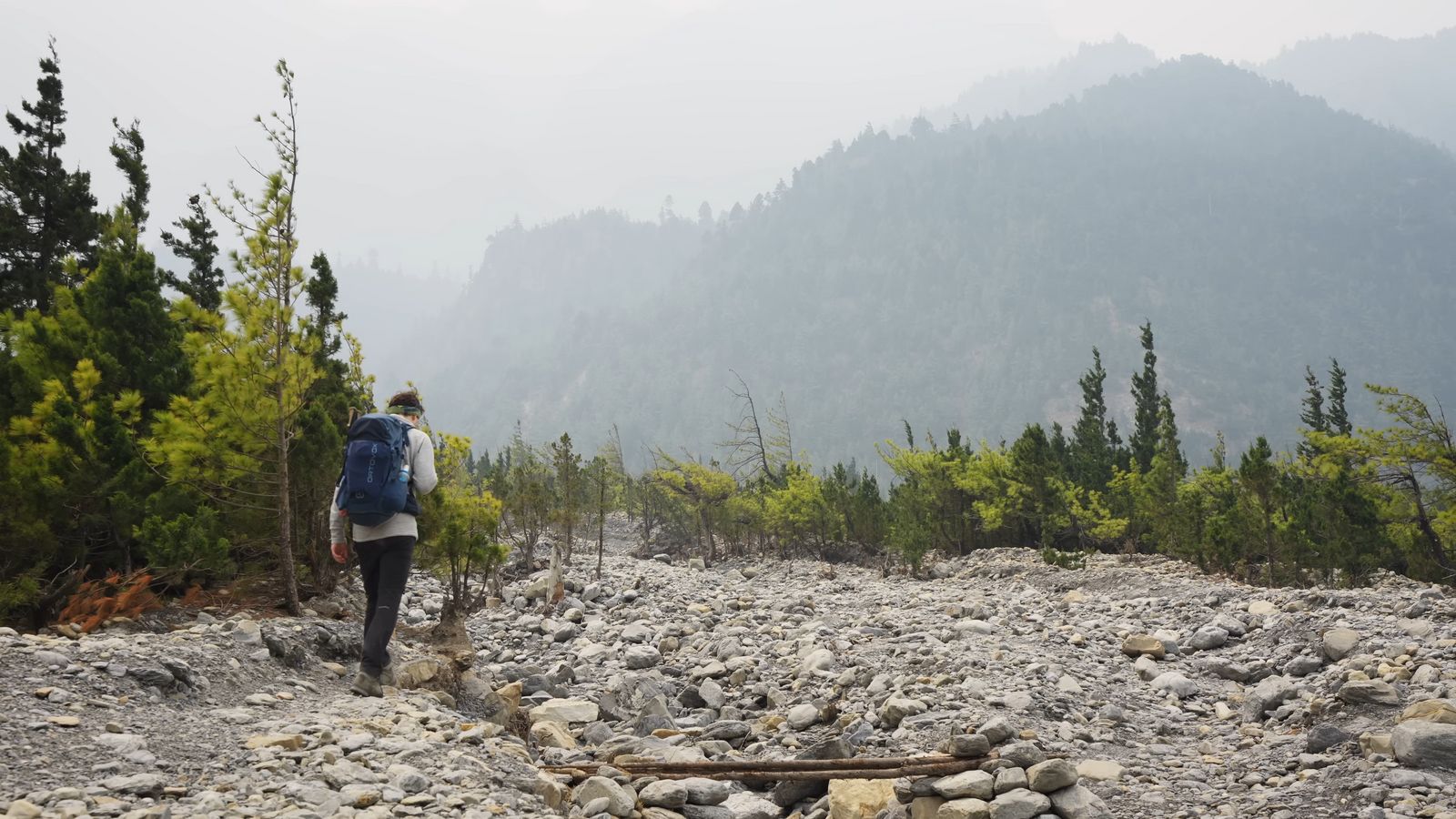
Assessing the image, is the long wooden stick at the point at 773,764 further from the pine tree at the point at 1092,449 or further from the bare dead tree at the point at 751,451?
the pine tree at the point at 1092,449

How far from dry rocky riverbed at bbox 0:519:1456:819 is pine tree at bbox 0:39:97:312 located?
11841 mm

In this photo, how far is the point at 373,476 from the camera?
5.66 meters

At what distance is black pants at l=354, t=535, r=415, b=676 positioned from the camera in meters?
5.85

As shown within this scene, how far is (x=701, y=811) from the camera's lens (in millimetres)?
5133

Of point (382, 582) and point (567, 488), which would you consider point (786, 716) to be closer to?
point (382, 582)

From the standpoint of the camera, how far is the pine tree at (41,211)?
48.6 ft

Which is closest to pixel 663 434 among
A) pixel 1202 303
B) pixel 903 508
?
pixel 1202 303

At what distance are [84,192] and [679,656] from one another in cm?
1605

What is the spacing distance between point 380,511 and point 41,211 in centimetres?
1584

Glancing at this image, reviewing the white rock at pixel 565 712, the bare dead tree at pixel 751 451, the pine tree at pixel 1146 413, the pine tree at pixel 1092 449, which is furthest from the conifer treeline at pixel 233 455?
the pine tree at pixel 1146 413

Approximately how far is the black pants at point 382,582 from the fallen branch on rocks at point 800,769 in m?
1.65

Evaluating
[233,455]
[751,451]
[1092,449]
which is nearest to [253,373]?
[233,455]

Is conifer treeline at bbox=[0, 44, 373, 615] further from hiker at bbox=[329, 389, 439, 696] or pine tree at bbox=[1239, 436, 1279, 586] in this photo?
pine tree at bbox=[1239, 436, 1279, 586]

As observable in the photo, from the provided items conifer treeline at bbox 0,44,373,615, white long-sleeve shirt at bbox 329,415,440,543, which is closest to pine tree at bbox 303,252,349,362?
conifer treeline at bbox 0,44,373,615
